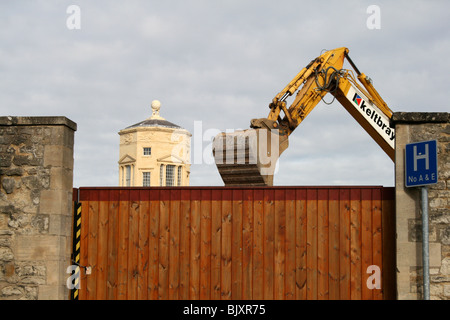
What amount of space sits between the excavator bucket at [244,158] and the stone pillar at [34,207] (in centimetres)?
525

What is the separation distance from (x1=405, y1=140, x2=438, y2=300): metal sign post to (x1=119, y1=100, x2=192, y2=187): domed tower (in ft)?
102

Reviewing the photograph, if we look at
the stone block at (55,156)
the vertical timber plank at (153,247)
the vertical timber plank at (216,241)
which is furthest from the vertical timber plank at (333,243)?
the stone block at (55,156)

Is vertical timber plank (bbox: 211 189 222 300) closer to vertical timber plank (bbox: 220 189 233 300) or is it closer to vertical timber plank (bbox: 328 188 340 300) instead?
vertical timber plank (bbox: 220 189 233 300)

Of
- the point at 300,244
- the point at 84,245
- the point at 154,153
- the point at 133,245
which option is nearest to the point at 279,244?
the point at 300,244

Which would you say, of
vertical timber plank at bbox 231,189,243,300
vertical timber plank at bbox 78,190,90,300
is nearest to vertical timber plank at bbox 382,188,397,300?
vertical timber plank at bbox 231,189,243,300

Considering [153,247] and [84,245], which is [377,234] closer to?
[153,247]

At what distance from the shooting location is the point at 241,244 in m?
8.76

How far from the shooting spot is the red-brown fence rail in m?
8.62

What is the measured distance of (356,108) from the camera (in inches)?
700

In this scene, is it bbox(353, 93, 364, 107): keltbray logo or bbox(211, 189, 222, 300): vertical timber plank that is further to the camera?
bbox(353, 93, 364, 107): keltbray logo

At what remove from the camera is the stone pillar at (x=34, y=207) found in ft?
28.2

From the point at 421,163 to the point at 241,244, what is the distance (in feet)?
9.37

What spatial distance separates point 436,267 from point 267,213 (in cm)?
251
